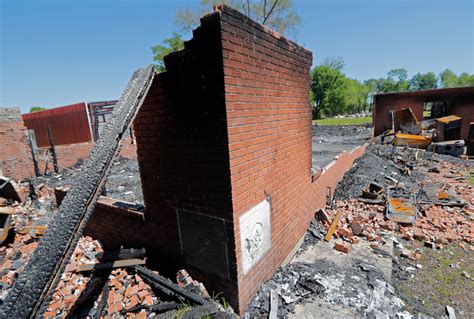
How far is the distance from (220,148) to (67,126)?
20.4 m

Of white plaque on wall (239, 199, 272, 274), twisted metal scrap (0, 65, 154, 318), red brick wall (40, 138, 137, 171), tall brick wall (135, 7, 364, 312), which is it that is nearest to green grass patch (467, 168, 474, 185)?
tall brick wall (135, 7, 364, 312)

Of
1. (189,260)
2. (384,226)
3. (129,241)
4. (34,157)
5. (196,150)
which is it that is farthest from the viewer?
(34,157)

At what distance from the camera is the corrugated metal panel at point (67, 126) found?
1741cm

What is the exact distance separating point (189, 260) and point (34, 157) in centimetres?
1098

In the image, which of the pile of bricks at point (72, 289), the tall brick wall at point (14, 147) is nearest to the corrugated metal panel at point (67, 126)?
the tall brick wall at point (14, 147)

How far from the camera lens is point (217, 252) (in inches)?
100

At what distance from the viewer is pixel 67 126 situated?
695 inches

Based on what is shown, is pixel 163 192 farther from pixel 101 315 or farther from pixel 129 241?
pixel 101 315

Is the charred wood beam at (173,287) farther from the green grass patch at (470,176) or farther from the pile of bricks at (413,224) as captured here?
the green grass patch at (470,176)

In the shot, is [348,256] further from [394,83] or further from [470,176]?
[394,83]

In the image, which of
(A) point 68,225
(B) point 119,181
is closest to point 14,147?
(B) point 119,181

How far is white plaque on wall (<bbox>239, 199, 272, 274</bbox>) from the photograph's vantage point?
8.31ft

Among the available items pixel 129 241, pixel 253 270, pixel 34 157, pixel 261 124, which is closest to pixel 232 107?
pixel 261 124

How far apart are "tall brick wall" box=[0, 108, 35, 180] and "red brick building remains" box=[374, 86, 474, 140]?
72.7 ft
